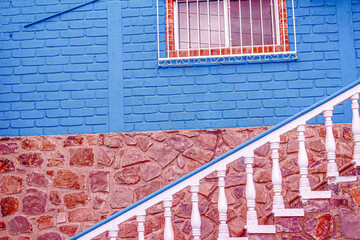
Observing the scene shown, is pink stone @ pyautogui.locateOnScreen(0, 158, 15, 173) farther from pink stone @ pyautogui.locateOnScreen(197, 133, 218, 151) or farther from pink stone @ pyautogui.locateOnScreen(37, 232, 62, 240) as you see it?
pink stone @ pyautogui.locateOnScreen(197, 133, 218, 151)

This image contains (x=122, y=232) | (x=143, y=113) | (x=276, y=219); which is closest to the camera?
(x=276, y=219)

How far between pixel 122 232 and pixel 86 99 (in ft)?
5.24

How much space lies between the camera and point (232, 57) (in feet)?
18.0

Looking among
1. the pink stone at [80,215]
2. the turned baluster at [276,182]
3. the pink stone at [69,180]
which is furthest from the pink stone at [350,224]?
the pink stone at [69,180]

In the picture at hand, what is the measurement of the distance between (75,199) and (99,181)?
328 mm

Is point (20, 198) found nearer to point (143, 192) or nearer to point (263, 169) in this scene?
point (143, 192)

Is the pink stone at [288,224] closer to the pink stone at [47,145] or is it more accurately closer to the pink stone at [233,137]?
the pink stone at [233,137]

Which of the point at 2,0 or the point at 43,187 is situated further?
the point at 2,0

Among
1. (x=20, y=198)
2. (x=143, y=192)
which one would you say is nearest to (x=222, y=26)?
(x=143, y=192)

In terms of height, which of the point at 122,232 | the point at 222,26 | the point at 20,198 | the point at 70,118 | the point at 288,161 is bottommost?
the point at 122,232

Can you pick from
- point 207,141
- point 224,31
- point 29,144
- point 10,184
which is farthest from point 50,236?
point 224,31

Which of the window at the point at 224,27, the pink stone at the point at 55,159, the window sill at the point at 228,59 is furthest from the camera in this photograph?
the window at the point at 224,27

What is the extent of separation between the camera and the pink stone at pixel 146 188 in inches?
205

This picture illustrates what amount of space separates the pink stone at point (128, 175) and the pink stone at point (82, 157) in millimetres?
336
